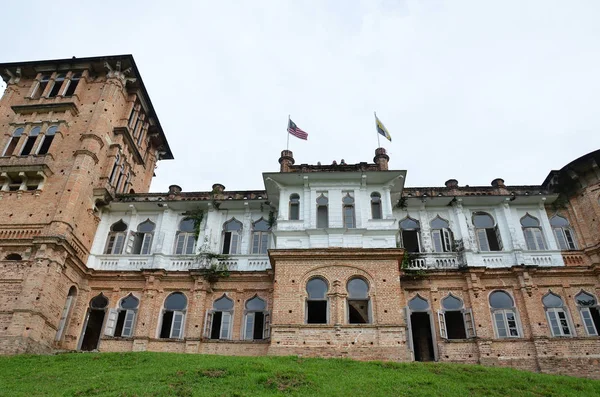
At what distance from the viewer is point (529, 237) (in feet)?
85.7

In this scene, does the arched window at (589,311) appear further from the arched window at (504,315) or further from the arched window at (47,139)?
the arched window at (47,139)

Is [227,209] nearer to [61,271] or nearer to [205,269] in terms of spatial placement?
[205,269]

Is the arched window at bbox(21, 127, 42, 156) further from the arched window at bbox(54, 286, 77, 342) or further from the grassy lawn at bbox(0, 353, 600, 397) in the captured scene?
the grassy lawn at bbox(0, 353, 600, 397)

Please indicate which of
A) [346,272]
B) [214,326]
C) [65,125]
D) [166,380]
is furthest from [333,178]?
[65,125]

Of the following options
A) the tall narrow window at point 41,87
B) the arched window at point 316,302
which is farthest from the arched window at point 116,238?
the arched window at point 316,302

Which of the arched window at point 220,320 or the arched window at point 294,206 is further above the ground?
the arched window at point 294,206

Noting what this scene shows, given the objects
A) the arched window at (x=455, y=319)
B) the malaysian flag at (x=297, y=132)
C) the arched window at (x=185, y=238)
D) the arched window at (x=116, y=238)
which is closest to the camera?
the arched window at (x=455, y=319)

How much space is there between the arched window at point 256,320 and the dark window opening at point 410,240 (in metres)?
8.15

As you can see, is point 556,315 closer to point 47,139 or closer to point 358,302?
point 358,302

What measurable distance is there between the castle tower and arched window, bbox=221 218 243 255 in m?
7.00

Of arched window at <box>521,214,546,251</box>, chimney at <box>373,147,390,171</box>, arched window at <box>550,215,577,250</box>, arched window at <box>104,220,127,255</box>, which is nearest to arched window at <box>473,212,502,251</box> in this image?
arched window at <box>521,214,546,251</box>

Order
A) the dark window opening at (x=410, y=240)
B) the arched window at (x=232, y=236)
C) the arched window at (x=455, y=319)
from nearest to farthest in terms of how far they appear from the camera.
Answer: the arched window at (x=455, y=319) < the dark window opening at (x=410, y=240) < the arched window at (x=232, y=236)

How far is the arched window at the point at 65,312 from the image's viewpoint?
23797 mm

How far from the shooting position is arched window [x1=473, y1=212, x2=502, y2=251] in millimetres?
26125
